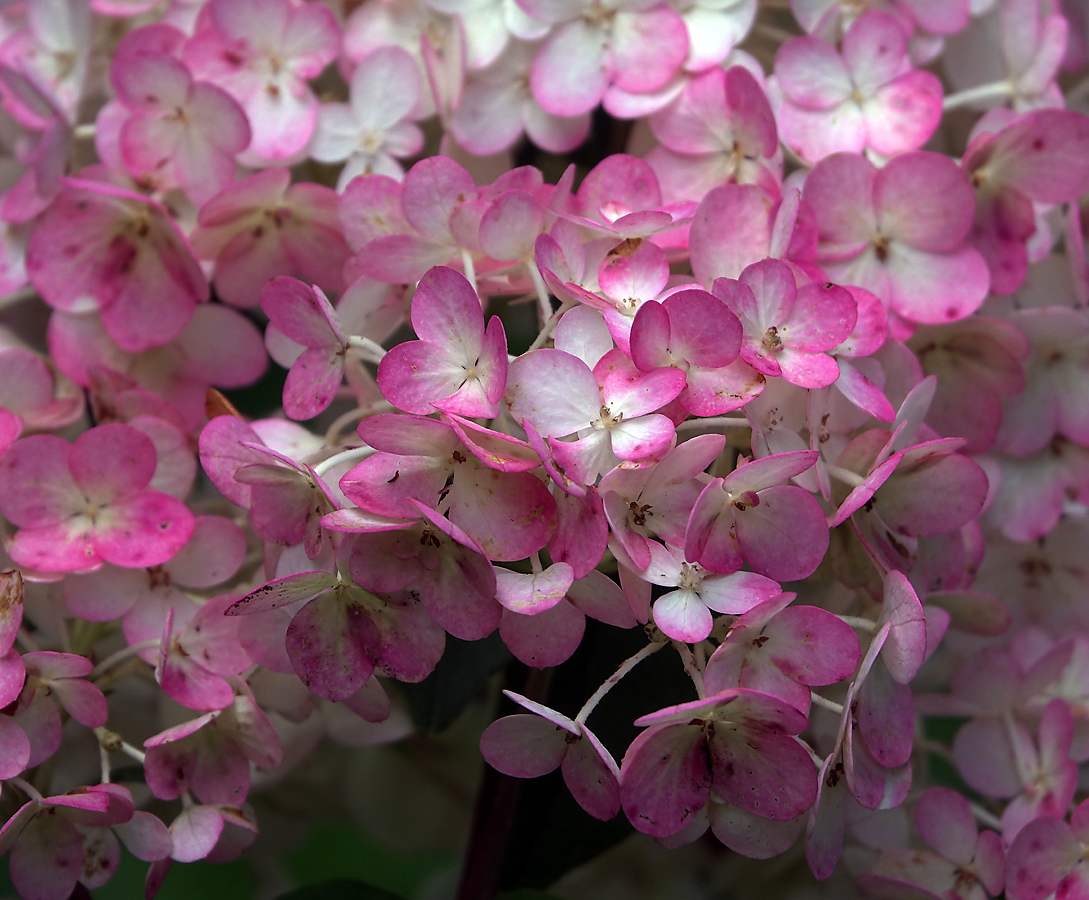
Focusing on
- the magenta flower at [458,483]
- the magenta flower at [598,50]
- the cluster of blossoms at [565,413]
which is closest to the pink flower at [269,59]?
the cluster of blossoms at [565,413]

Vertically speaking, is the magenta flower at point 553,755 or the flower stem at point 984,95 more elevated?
the flower stem at point 984,95

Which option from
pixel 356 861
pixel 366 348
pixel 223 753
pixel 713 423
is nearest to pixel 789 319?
pixel 713 423

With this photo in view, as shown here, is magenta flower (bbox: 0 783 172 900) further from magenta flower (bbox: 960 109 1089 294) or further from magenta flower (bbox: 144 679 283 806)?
magenta flower (bbox: 960 109 1089 294)

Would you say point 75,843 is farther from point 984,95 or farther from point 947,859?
point 984,95

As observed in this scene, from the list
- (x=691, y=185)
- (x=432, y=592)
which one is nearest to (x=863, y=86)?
(x=691, y=185)

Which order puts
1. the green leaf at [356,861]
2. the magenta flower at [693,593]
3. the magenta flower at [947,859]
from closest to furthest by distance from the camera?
the magenta flower at [693,593], the magenta flower at [947,859], the green leaf at [356,861]

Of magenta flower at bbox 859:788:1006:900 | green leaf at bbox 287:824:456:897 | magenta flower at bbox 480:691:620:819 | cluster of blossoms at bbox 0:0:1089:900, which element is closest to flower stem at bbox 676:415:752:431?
cluster of blossoms at bbox 0:0:1089:900

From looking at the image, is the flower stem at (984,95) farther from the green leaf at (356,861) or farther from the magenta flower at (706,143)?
the green leaf at (356,861)

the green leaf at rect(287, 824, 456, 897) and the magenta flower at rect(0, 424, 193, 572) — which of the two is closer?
the magenta flower at rect(0, 424, 193, 572)
